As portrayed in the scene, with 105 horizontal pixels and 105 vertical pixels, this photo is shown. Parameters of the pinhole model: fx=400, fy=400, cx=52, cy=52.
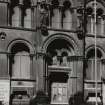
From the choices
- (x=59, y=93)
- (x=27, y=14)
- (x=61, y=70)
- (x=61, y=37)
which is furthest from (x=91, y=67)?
(x=27, y=14)

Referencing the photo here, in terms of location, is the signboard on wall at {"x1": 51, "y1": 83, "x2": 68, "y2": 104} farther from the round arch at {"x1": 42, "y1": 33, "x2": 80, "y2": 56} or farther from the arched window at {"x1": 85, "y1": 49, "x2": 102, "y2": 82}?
the round arch at {"x1": 42, "y1": 33, "x2": 80, "y2": 56}

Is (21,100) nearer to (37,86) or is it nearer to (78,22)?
(37,86)

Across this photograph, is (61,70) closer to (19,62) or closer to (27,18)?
(19,62)

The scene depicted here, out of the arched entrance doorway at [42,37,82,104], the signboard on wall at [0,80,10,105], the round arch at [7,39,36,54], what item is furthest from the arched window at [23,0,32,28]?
the signboard on wall at [0,80,10,105]

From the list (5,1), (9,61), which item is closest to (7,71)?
(9,61)

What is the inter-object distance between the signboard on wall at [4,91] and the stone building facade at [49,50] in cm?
111

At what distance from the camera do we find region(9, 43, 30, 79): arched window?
33125 mm

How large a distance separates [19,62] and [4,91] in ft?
11.1

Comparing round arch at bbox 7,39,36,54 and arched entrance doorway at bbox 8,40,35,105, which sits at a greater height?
round arch at bbox 7,39,36,54

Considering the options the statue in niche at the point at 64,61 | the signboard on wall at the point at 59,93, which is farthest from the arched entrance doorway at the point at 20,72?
the statue in niche at the point at 64,61

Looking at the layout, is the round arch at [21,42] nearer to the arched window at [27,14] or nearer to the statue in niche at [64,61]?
the arched window at [27,14]

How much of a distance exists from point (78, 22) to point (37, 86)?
6954 mm

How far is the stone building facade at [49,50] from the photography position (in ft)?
108

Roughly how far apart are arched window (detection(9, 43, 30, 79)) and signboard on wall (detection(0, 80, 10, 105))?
2067 millimetres
